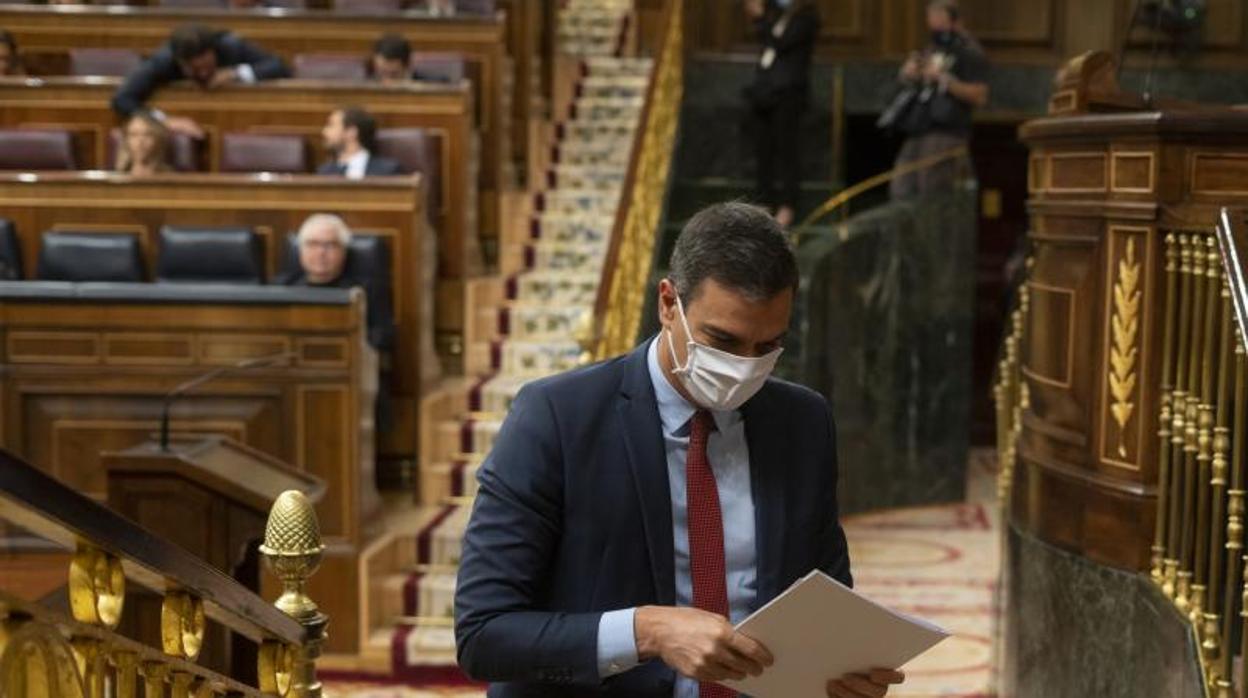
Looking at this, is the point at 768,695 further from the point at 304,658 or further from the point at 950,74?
the point at 950,74

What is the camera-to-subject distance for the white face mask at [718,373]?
2.06 m

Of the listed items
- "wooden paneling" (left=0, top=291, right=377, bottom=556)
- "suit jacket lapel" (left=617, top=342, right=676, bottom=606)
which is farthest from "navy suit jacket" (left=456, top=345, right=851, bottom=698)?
"wooden paneling" (left=0, top=291, right=377, bottom=556)

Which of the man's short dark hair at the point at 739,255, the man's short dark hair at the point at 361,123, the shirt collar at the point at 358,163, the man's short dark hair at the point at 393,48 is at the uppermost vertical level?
the man's short dark hair at the point at 393,48

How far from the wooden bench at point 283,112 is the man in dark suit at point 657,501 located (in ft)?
17.3

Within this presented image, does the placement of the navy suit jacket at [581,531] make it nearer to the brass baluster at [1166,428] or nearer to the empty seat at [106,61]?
the brass baluster at [1166,428]

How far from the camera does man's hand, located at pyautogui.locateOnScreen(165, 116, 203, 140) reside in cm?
728

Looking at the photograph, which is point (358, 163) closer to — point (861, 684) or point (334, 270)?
point (334, 270)

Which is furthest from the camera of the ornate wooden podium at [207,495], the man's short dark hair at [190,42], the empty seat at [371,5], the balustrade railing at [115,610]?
the empty seat at [371,5]

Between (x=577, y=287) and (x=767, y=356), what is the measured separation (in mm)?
5883

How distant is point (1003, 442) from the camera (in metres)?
6.01

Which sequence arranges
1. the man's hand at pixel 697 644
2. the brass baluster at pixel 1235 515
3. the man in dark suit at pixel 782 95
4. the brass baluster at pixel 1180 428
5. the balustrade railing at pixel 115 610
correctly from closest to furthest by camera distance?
the balustrade railing at pixel 115 610
the man's hand at pixel 697 644
the brass baluster at pixel 1235 515
the brass baluster at pixel 1180 428
the man in dark suit at pixel 782 95

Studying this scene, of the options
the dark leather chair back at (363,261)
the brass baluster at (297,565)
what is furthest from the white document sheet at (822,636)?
the dark leather chair back at (363,261)

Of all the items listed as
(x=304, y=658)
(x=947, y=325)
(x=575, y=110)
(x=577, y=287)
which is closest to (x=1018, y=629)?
(x=304, y=658)

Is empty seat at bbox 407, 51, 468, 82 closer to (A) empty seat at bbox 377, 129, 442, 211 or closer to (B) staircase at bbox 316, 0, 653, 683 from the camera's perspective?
(B) staircase at bbox 316, 0, 653, 683
